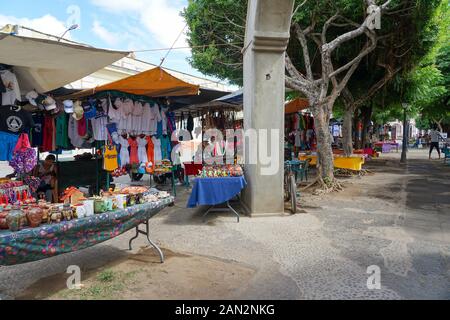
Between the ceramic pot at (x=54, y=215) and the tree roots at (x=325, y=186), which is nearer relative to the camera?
the ceramic pot at (x=54, y=215)

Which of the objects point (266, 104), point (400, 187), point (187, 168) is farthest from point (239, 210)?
point (400, 187)

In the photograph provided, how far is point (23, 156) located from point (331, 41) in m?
8.39

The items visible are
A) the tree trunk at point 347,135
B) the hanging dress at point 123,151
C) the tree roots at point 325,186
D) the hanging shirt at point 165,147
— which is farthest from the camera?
the tree trunk at point 347,135

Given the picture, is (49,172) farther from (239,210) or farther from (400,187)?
(400,187)

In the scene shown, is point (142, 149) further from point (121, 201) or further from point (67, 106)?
point (121, 201)

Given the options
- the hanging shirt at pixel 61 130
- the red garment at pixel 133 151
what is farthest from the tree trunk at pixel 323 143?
the hanging shirt at pixel 61 130

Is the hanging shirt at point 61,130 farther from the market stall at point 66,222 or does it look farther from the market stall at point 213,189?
the market stall at point 66,222

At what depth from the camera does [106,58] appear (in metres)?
4.86

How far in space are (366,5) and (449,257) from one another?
733 centimetres

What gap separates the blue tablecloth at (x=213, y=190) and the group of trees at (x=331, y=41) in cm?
365

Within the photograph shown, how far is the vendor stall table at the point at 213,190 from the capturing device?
20.4 feet

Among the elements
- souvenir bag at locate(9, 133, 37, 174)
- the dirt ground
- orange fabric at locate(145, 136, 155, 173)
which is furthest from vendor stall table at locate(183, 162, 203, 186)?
the dirt ground
